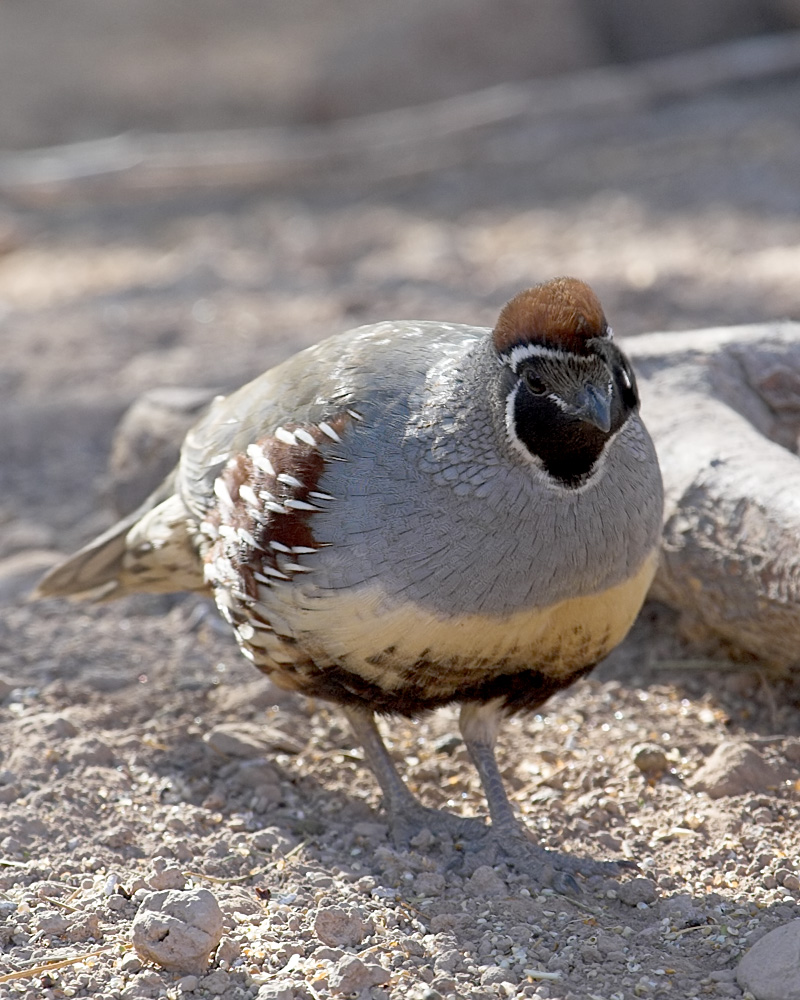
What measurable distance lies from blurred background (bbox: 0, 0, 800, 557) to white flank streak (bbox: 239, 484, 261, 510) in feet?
6.07

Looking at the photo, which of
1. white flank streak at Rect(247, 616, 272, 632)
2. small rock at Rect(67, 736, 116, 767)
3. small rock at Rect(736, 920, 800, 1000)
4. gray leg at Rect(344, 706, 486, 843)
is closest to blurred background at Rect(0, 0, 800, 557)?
small rock at Rect(67, 736, 116, 767)

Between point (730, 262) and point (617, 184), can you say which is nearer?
point (730, 262)

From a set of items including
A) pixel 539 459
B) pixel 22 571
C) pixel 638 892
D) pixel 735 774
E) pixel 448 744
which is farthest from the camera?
pixel 22 571

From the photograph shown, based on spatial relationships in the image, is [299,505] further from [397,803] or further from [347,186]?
[347,186]

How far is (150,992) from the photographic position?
2.89m

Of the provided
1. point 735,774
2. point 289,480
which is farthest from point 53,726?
point 735,774

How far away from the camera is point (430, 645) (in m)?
3.29

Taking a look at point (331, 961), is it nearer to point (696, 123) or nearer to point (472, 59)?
point (696, 123)

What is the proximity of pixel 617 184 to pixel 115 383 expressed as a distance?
445 centimetres

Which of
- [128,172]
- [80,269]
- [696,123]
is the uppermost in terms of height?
[128,172]

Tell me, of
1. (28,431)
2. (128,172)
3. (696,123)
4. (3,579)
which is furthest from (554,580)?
(696,123)

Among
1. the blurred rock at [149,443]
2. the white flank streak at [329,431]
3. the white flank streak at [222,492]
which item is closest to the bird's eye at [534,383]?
the white flank streak at [329,431]

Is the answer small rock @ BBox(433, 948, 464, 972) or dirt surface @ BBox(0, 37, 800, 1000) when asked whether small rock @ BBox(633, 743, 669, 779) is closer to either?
dirt surface @ BBox(0, 37, 800, 1000)

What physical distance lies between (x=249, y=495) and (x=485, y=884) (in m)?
1.31
